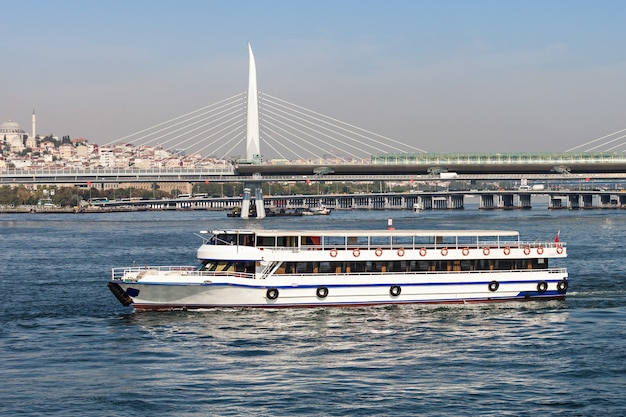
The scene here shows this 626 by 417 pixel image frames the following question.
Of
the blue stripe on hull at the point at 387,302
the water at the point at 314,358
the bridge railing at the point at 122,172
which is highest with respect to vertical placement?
the bridge railing at the point at 122,172

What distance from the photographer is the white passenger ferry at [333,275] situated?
3803cm

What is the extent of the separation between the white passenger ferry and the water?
2.29 ft

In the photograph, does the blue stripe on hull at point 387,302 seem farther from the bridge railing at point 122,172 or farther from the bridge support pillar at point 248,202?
the bridge support pillar at point 248,202

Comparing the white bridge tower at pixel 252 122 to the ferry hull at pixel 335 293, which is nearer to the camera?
the ferry hull at pixel 335 293

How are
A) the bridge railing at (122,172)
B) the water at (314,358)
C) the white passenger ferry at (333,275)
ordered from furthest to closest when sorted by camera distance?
the bridge railing at (122,172), the white passenger ferry at (333,275), the water at (314,358)

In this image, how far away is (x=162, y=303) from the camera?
125 ft

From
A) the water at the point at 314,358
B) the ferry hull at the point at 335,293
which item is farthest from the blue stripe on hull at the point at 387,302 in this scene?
the water at the point at 314,358

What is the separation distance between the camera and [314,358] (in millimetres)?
30594

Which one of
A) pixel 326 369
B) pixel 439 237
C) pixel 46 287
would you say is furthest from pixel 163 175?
pixel 326 369

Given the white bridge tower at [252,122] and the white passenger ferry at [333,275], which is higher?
the white bridge tower at [252,122]

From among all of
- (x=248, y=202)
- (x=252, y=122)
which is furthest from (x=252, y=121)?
(x=248, y=202)

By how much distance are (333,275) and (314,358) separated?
8693 mm

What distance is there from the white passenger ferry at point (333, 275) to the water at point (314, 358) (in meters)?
0.70

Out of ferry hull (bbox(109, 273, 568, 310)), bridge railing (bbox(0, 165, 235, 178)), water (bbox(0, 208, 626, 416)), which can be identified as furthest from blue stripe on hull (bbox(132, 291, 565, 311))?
bridge railing (bbox(0, 165, 235, 178))
